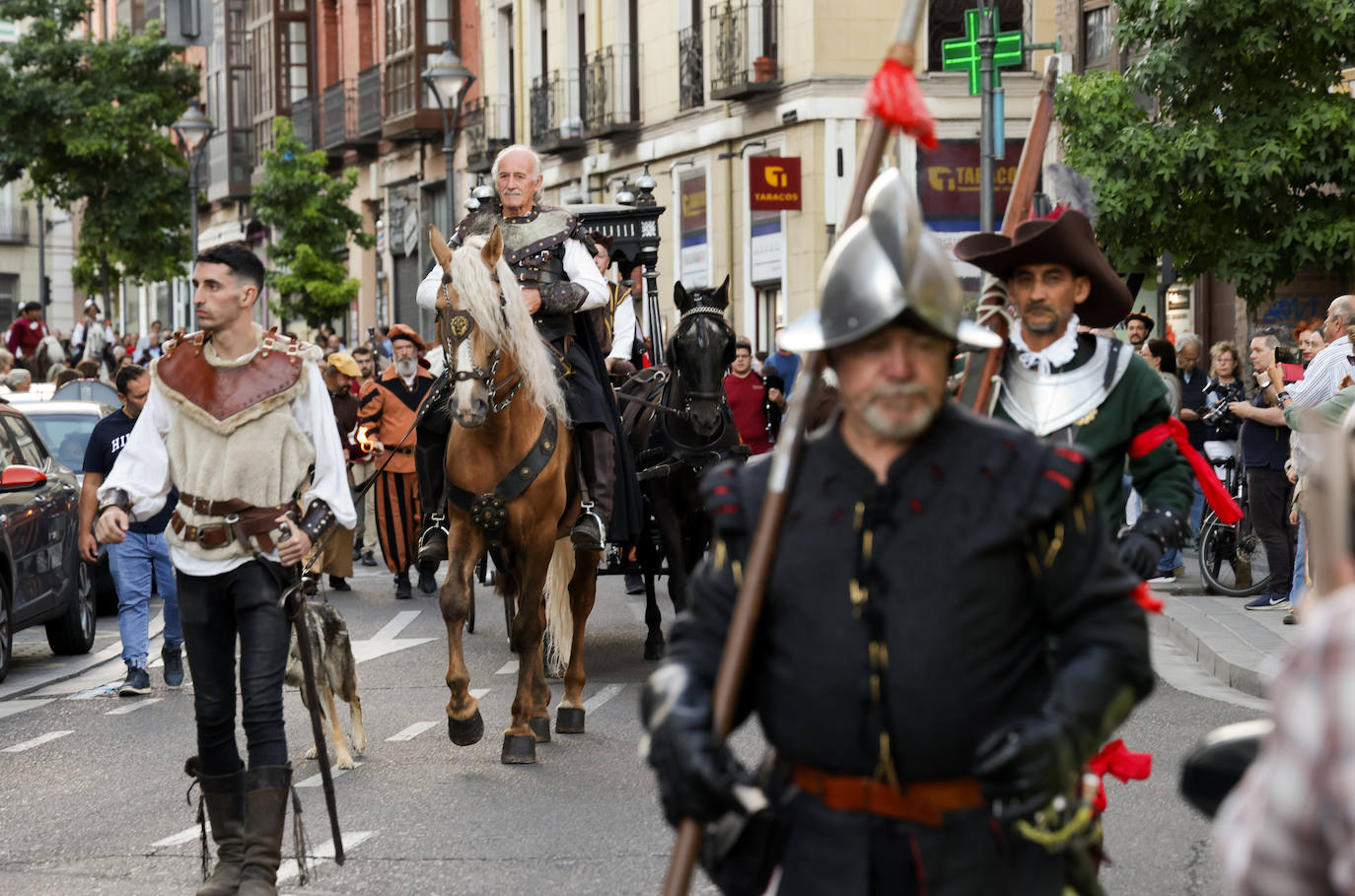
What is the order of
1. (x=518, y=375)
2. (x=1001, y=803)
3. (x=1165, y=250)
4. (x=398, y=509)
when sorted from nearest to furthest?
(x=1001, y=803) < (x=518, y=375) < (x=398, y=509) < (x=1165, y=250)

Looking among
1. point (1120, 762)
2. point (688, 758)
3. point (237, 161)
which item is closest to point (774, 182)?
point (1120, 762)

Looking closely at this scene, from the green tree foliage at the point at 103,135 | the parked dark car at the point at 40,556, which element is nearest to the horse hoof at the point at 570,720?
the parked dark car at the point at 40,556

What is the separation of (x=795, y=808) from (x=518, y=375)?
19.5ft

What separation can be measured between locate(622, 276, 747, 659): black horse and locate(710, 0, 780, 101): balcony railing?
1948cm

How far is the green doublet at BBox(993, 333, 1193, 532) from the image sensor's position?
17.9 ft

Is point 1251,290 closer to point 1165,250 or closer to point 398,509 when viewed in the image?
point 1165,250

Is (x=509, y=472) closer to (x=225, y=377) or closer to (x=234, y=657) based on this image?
(x=225, y=377)

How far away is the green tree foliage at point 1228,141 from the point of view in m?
17.6

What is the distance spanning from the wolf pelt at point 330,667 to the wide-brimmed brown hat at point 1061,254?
4.21 meters

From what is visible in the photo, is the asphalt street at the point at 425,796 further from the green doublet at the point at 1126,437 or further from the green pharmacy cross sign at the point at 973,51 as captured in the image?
the green pharmacy cross sign at the point at 973,51

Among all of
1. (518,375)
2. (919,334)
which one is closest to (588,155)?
(518,375)

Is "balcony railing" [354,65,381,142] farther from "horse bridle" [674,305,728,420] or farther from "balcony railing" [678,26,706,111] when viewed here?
"horse bridle" [674,305,728,420]

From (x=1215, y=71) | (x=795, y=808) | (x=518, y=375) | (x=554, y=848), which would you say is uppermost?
(x=1215, y=71)

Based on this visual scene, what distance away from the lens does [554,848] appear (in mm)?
7297
